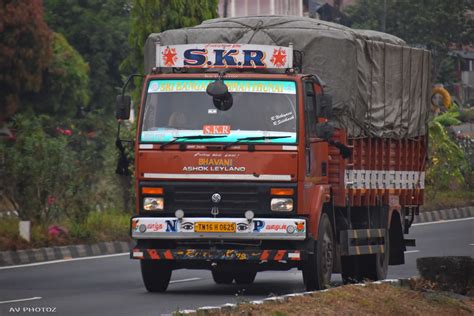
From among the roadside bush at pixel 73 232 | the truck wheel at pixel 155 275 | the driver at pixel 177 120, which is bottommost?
the roadside bush at pixel 73 232

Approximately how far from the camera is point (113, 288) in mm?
17109

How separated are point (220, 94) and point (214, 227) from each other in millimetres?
1452

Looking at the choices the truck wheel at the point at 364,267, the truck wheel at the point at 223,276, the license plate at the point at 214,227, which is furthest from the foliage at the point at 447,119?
the license plate at the point at 214,227

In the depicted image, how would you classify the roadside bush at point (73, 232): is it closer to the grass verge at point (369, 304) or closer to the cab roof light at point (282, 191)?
the cab roof light at point (282, 191)

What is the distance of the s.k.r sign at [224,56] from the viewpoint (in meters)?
15.8

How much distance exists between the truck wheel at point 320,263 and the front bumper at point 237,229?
503mm

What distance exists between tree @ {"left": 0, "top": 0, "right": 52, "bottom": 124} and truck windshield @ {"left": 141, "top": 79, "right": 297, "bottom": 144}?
31.9 meters

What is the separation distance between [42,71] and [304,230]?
36.9 m

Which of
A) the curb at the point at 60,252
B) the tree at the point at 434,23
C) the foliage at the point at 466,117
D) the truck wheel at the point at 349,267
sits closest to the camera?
the truck wheel at the point at 349,267

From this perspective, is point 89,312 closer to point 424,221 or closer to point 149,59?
point 149,59

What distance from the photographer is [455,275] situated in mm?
15625

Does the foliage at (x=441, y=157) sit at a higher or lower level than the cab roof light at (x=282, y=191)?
lower

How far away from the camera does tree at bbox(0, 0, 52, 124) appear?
155 feet

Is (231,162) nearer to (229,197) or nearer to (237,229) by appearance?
(229,197)
